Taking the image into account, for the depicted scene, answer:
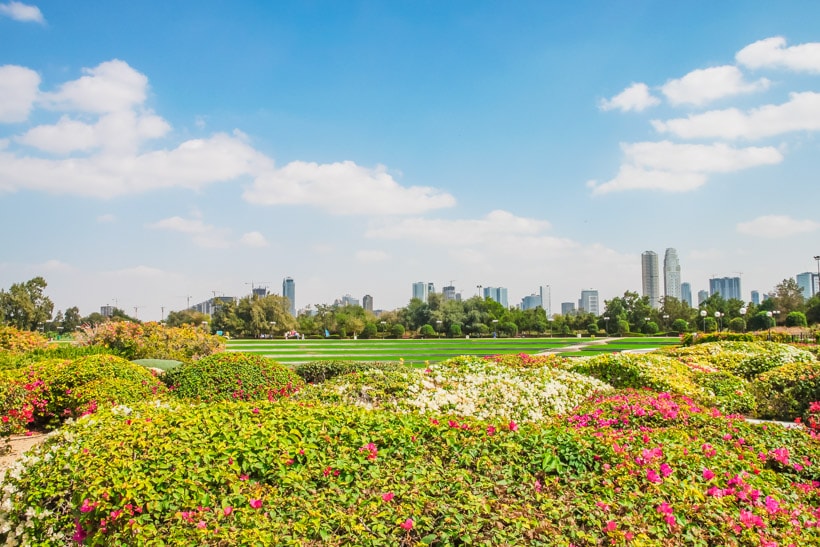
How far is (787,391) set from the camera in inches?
290

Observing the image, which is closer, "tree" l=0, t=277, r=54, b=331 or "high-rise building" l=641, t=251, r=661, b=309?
"tree" l=0, t=277, r=54, b=331

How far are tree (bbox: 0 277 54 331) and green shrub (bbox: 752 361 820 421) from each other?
46087mm

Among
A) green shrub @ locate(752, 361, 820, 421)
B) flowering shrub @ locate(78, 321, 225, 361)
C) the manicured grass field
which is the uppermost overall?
flowering shrub @ locate(78, 321, 225, 361)

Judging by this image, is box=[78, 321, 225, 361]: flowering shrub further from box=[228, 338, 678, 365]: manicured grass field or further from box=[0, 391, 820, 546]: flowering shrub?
box=[0, 391, 820, 546]: flowering shrub

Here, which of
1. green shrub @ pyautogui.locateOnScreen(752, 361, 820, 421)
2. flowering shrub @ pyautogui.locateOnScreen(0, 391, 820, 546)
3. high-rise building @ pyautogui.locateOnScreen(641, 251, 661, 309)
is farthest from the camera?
high-rise building @ pyautogui.locateOnScreen(641, 251, 661, 309)

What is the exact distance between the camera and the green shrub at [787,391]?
7188 mm

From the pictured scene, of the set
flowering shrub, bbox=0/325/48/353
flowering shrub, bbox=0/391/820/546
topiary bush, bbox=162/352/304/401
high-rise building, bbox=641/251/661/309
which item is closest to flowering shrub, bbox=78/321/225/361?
flowering shrub, bbox=0/325/48/353

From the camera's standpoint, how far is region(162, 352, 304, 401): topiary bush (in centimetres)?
723

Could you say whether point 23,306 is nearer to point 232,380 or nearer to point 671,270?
point 232,380

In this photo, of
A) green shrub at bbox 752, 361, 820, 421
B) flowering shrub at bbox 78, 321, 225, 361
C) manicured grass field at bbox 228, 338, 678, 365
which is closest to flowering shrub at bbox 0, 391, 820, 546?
green shrub at bbox 752, 361, 820, 421

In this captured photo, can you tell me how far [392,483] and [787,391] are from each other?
675 cm

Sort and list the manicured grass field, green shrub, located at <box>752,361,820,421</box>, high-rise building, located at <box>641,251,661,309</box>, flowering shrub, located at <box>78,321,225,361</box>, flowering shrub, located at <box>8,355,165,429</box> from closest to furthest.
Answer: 1. flowering shrub, located at <box>8,355,165,429</box>
2. green shrub, located at <box>752,361,820,421</box>
3. flowering shrub, located at <box>78,321,225,361</box>
4. the manicured grass field
5. high-rise building, located at <box>641,251,661,309</box>

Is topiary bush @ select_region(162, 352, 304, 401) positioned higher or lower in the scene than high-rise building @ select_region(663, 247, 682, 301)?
lower

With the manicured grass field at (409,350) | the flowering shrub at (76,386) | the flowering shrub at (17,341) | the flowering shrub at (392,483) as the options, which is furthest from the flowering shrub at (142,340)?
the flowering shrub at (392,483)
